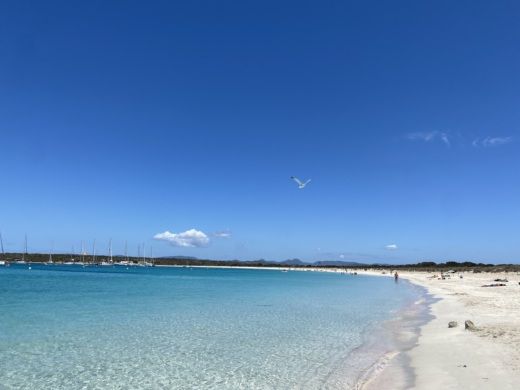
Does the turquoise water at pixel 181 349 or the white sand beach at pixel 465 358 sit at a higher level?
the white sand beach at pixel 465 358

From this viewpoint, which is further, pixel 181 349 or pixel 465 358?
pixel 181 349

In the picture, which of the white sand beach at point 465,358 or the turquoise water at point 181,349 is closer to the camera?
the white sand beach at point 465,358

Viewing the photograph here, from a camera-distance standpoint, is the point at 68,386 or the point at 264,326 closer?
the point at 68,386

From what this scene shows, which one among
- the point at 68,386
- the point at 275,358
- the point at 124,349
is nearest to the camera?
the point at 68,386

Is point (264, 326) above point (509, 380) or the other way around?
the other way around

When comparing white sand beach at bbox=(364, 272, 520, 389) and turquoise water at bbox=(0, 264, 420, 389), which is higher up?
white sand beach at bbox=(364, 272, 520, 389)

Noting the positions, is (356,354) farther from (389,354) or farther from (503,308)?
(503,308)

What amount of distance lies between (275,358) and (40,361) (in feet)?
26.8

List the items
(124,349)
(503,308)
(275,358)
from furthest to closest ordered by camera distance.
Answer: (503,308) < (124,349) < (275,358)

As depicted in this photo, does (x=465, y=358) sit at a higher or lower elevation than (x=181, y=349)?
higher

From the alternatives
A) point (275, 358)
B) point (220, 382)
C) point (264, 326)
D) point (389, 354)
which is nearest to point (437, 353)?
point (389, 354)

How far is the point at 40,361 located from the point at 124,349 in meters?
3.16

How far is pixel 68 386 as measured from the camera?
11.9m

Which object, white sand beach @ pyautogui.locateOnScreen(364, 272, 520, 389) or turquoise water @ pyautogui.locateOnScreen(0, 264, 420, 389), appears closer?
white sand beach @ pyautogui.locateOnScreen(364, 272, 520, 389)
